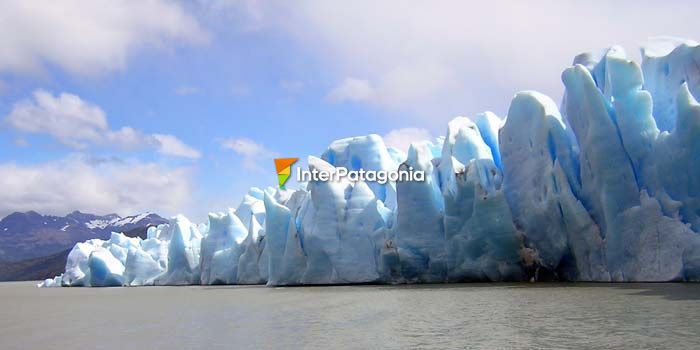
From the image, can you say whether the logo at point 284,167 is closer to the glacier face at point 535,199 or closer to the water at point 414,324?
the glacier face at point 535,199

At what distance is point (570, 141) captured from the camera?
21344 mm

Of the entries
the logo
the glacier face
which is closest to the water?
the glacier face

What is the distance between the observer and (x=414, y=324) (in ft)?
37.1

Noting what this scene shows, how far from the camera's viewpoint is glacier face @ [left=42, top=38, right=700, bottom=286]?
1742 centimetres

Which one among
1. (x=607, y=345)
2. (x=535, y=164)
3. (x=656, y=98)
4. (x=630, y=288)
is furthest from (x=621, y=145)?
(x=607, y=345)

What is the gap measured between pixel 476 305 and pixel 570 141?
9679mm

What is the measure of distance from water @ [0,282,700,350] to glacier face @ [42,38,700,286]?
8.83 ft

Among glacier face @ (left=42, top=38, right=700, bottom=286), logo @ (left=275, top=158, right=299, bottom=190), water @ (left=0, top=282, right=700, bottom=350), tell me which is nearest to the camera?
water @ (left=0, top=282, right=700, bottom=350)

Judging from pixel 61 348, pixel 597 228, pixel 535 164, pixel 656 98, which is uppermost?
pixel 656 98

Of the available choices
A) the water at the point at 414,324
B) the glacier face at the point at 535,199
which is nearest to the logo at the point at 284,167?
the glacier face at the point at 535,199

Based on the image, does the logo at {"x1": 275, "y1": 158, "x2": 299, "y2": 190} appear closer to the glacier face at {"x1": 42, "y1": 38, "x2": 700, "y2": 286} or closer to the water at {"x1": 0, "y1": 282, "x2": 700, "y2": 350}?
the glacier face at {"x1": 42, "y1": 38, "x2": 700, "y2": 286}

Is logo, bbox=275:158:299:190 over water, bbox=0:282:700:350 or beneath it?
over

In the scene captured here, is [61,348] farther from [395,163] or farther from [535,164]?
[395,163]

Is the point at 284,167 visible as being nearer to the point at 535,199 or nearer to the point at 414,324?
the point at 535,199
